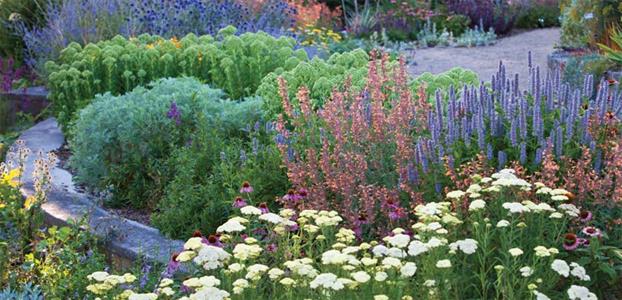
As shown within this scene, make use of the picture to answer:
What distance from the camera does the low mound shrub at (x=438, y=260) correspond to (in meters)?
3.43

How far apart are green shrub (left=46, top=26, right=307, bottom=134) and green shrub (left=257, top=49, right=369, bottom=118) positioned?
1.88 ft

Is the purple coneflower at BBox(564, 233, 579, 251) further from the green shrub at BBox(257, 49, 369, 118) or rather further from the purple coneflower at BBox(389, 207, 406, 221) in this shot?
the green shrub at BBox(257, 49, 369, 118)

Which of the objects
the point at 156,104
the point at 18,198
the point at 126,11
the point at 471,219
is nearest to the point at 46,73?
the point at 126,11

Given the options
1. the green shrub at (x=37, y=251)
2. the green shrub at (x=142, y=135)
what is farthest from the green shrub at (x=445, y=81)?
the green shrub at (x=37, y=251)

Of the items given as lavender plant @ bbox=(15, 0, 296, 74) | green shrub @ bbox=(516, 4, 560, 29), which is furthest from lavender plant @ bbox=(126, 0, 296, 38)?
green shrub @ bbox=(516, 4, 560, 29)

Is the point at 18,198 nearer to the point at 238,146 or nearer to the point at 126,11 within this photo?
the point at 238,146

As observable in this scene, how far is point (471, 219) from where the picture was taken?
4016mm

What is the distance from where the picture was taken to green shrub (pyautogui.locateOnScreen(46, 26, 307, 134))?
7590 mm

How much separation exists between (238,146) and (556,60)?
16.7 feet

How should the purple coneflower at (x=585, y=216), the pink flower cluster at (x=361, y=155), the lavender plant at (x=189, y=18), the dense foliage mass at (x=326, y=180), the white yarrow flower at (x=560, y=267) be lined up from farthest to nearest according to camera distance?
the lavender plant at (x=189, y=18) < the pink flower cluster at (x=361, y=155) < the purple coneflower at (x=585, y=216) < the dense foliage mass at (x=326, y=180) < the white yarrow flower at (x=560, y=267)

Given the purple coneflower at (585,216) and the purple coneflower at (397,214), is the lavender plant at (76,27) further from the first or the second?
the purple coneflower at (585,216)

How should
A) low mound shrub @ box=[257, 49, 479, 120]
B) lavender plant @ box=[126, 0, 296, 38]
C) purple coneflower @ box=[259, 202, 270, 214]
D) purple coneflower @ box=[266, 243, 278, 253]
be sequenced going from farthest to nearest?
lavender plant @ box=[126, 0, 296, 38], low mound shrub @ box=[257, 49, 479, 120], purple coneflower @ box=[259, 202, 270, 214], purple coneflower @ box=[266, 243, 278, 253]

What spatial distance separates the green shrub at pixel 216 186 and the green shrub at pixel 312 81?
0.67 meters

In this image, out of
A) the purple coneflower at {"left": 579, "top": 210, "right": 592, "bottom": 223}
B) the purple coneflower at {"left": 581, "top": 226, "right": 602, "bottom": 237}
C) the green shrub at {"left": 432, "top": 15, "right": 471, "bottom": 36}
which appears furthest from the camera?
the green shrub at {"left": 432, "top": 15, "right": 471, "bottom": 36}
